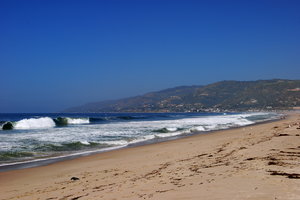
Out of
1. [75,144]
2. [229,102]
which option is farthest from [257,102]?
[75,144]

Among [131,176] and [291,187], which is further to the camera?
[131,176]

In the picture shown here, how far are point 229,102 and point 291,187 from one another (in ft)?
585

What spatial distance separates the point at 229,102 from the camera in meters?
178

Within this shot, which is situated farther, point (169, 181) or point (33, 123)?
point (33, 123)

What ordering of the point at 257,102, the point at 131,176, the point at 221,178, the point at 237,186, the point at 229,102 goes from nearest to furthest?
the point at 237,186
the point at 221,178
the point at 131,176
the point at 257,102
the point at 229,102

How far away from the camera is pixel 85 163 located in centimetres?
1121

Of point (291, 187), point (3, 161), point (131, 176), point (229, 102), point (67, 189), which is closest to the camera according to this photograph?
point (291, 187)

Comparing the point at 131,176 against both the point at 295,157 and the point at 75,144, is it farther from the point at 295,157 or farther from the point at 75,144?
the point at 75,144

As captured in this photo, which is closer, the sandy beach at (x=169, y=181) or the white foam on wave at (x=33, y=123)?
the sandy beach at (x=169, y=181)

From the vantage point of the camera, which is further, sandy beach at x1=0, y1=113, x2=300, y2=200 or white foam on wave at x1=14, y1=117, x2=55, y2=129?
white foam on wave at x1=14, y1=117, x2=55, y2=129

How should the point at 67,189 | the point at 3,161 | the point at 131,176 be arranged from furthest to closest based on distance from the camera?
the point at 3,161
the point at 131,176
the point at 67,189

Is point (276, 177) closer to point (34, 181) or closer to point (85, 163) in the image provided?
point (34, 181)

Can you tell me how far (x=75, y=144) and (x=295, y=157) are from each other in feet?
39.6

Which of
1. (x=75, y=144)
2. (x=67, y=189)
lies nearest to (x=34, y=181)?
(x=67, y=189)
